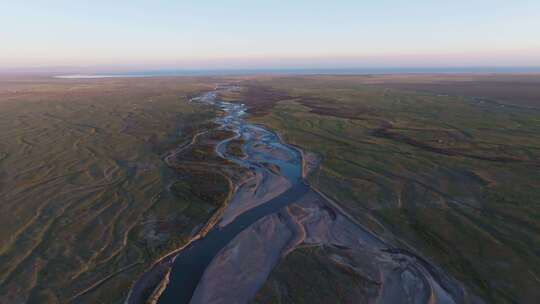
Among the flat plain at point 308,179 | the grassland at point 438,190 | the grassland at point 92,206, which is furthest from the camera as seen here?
the grassland at point 438,190

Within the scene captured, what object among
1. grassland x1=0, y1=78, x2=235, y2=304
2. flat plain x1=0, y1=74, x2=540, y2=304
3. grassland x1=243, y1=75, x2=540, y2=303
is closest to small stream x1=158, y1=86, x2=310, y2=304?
flat plain x1=0, y1=74, x2=540, y2=304

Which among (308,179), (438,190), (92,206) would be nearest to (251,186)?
(308,179)

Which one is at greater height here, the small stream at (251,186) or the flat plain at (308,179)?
the flat plain at (308,179)

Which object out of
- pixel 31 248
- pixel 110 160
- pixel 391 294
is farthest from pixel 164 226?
pixel 110 160

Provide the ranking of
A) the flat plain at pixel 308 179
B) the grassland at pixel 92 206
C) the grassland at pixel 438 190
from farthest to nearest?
the grassland at pixel 438 190
the flat plain at pixel 308 179
the grassland at pixel 92 206

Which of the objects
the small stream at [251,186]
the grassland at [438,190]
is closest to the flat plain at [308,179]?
the grassland at [438,190]

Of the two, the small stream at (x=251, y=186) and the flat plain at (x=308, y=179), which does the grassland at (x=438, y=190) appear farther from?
the small stream at (x=251, y=186)

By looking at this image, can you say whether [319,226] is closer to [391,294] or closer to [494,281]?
[391,294]
